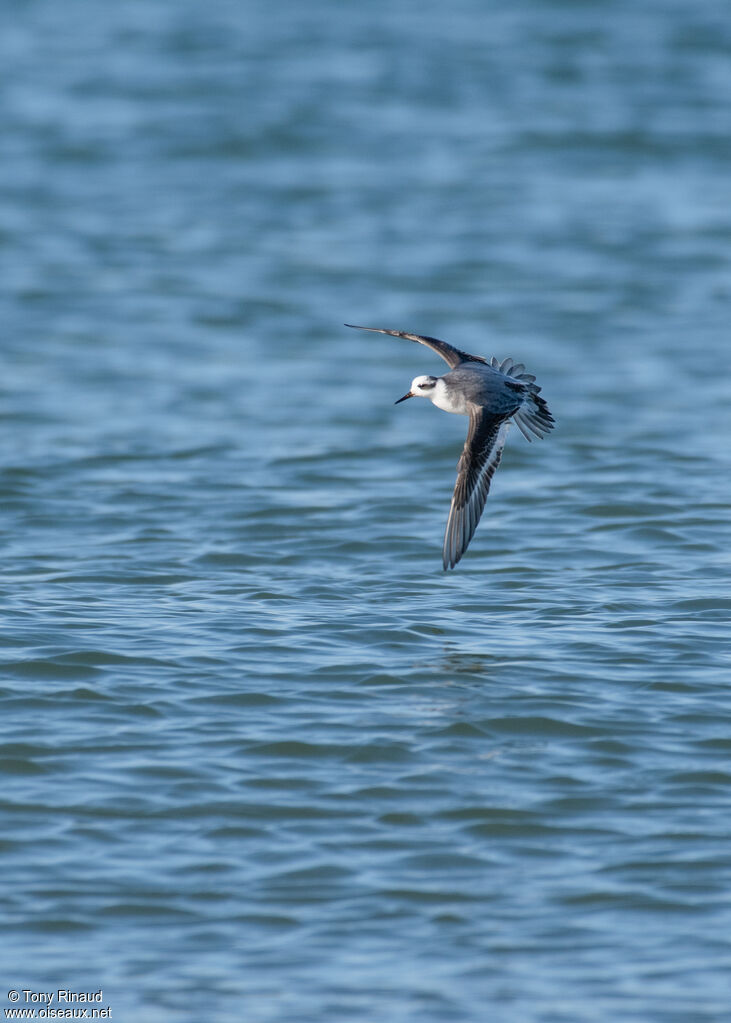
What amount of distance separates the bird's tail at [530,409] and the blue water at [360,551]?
0.94 m

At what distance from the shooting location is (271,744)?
695 cm

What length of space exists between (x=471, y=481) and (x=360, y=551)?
1788mm

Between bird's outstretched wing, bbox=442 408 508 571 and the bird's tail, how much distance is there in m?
0.39

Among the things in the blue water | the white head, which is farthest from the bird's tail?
the blue water

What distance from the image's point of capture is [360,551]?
396 inches

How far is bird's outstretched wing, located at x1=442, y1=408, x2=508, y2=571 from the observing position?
8.34m

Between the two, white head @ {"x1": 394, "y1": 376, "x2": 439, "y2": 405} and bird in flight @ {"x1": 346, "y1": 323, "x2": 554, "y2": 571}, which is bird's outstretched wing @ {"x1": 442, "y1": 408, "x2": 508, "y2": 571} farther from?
white head @ {"x1": 394, "y1": 376, "x2": 439, "y2": 405}

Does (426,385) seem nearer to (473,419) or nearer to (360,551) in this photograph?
(473,419)

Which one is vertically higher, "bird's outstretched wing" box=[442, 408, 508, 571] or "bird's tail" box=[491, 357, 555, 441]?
"bird's tail" box=[491, 357, 555, 441]


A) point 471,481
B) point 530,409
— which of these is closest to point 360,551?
point 530,409

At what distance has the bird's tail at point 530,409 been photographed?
8852mm

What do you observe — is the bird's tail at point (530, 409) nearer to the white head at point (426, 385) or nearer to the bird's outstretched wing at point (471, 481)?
the bird's outstretched wing at point (471, 481)

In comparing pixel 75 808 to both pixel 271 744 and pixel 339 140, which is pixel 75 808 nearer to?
pixel 271 744

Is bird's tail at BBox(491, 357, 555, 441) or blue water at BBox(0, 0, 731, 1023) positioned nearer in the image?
blue water at BBox(0, 0, 731, 1023)
